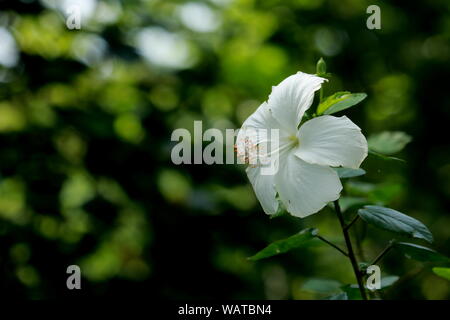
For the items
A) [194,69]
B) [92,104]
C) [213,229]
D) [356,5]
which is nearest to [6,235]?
[92,104]

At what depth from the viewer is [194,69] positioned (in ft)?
7.00

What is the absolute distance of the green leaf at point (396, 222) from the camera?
0.67 metres

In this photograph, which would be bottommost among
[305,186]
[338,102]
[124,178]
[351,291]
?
[351,291]

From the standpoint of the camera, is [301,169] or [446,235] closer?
[301,169]

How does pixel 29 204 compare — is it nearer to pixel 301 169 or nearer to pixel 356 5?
pixel 301 169

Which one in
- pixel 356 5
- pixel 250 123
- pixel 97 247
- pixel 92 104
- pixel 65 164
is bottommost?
pixel 97 247

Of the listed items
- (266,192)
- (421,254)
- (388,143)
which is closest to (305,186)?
(266,192)

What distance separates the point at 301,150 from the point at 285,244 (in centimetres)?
14

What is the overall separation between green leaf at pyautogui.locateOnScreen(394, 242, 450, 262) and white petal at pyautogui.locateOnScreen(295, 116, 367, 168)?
18cm

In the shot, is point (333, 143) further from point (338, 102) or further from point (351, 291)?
point (351, 291)

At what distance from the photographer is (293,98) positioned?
0.73 meters

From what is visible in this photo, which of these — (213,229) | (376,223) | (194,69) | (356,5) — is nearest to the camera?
(376,223)

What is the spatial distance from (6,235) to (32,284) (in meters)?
0.19

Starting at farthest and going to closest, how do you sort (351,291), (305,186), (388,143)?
(388,143) < (351,291) < (305,186)
